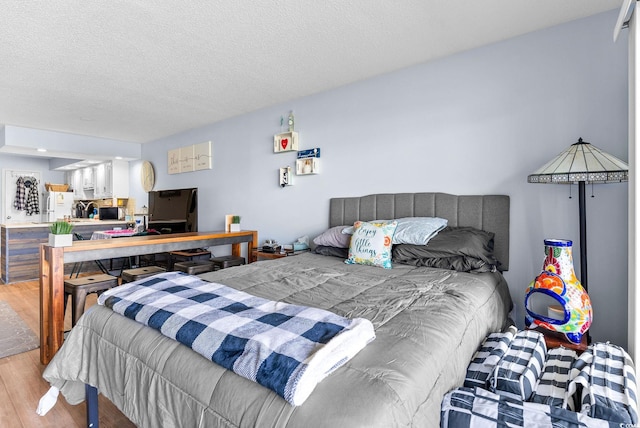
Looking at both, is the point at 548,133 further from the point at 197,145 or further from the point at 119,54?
the point at 197,145

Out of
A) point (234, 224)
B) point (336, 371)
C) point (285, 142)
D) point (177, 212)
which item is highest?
point (285, 142)

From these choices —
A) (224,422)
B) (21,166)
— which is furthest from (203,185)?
(21,166)

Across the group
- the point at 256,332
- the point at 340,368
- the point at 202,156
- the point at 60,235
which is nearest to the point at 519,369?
the point at 340,368

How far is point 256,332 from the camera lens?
1087 millimetres

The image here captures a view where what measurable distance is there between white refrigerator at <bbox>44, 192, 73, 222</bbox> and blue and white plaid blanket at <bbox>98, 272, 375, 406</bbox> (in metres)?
8.15

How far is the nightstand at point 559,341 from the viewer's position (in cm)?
165

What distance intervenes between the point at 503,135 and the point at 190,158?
447 cm

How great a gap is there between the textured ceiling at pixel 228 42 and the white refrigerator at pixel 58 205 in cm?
484

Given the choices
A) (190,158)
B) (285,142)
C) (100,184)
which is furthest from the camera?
(100,184)

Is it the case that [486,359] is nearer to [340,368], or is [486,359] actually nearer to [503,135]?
[340,368]

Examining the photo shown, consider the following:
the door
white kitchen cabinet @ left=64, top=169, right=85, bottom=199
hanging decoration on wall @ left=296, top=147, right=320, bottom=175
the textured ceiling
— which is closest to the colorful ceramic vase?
the textured ceiling

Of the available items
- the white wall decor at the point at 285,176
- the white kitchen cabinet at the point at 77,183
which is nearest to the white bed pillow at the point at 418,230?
the white wall decor at the point at 285,176

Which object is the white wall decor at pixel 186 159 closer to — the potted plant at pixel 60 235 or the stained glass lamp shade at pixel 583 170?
the potted plant at pixel 60 235

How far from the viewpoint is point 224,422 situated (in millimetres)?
918
